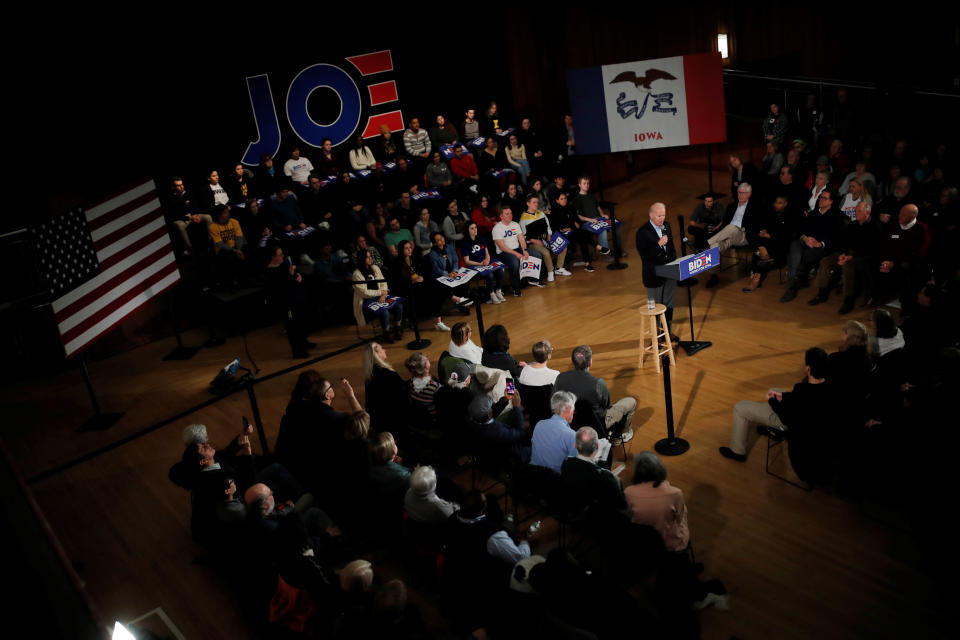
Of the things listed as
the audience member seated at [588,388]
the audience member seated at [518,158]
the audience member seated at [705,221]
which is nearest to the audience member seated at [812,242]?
the audience member seated at [705,221]

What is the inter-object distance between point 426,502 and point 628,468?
1.94 metres

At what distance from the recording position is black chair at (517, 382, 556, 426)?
5.96 meters

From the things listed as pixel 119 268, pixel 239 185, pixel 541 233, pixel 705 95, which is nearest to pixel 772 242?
Result: pixel 705 95

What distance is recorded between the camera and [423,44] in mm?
13477

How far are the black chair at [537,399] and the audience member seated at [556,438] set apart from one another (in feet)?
2.54

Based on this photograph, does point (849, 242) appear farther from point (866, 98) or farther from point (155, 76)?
point (155, 76)

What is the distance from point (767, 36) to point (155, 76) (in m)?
12.0

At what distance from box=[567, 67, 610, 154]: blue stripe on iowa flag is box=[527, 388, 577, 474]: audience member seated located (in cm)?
680

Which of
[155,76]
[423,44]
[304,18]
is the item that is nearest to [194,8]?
[155,76]

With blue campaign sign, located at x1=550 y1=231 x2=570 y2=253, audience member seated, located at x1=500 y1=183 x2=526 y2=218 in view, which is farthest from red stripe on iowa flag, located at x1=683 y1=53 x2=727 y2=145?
audience member seated, located at x1=500 y1=183 x2=526 y2=218

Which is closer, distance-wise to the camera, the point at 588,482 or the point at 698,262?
the point at 588,482

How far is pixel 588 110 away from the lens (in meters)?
11.1

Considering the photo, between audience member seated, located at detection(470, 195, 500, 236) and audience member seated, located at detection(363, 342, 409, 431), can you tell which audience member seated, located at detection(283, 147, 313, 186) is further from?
audience member seated, located at detection(363, 342, 409, 431)

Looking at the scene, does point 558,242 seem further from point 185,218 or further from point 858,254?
point 185,218
